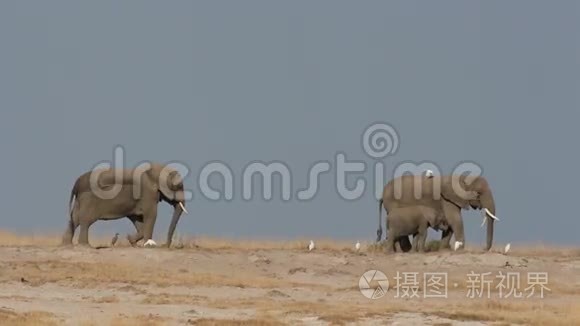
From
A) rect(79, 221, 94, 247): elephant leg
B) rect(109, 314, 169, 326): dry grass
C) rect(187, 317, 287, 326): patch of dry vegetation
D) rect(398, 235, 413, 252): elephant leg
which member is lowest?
rect(187, 317, 287, 326): patch of dry vegetation

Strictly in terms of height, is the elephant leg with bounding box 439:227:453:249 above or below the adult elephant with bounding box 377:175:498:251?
below

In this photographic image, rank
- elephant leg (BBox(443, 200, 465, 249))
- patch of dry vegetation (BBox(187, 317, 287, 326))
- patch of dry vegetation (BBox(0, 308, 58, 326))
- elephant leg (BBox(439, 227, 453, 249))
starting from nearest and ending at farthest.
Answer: patch of dry vegetation (BBox(0, 308, 58, 326)), patch of dry vegetation (BBox(187, 317, 287, 326)), elephant leg (BBox(443, 200, 465, 249)), elephant leg (BBox(439, 227, 453, 249))

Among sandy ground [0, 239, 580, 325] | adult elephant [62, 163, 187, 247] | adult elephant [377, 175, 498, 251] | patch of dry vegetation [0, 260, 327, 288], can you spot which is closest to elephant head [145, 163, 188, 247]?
adult elephant [62, 163, 187, 247]

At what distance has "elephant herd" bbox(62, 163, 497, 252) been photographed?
43656 mm

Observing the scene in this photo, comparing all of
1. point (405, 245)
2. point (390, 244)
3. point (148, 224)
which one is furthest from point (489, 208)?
point (148, 224)

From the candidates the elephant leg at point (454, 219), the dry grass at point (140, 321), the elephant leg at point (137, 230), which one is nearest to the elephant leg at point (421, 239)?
the elephant leg at point (454, 219)

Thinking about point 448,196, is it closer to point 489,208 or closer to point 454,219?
point 454,219

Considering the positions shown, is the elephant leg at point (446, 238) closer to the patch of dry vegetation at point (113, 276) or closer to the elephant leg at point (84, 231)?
the patch of dry vegetation at point (113, 276)

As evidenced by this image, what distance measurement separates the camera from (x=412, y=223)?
144 feet

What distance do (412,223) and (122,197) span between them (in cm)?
757

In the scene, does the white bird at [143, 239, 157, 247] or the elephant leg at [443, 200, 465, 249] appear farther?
the elephant leg at [443, 200, 465, 249]

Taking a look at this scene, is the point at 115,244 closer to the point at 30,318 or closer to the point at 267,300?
the point at 267,300

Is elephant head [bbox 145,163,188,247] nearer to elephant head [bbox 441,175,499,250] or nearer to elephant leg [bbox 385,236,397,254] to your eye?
elephant leg [bbox 385,236,397,254]

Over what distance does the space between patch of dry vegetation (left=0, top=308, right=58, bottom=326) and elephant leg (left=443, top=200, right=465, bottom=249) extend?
17.4m
